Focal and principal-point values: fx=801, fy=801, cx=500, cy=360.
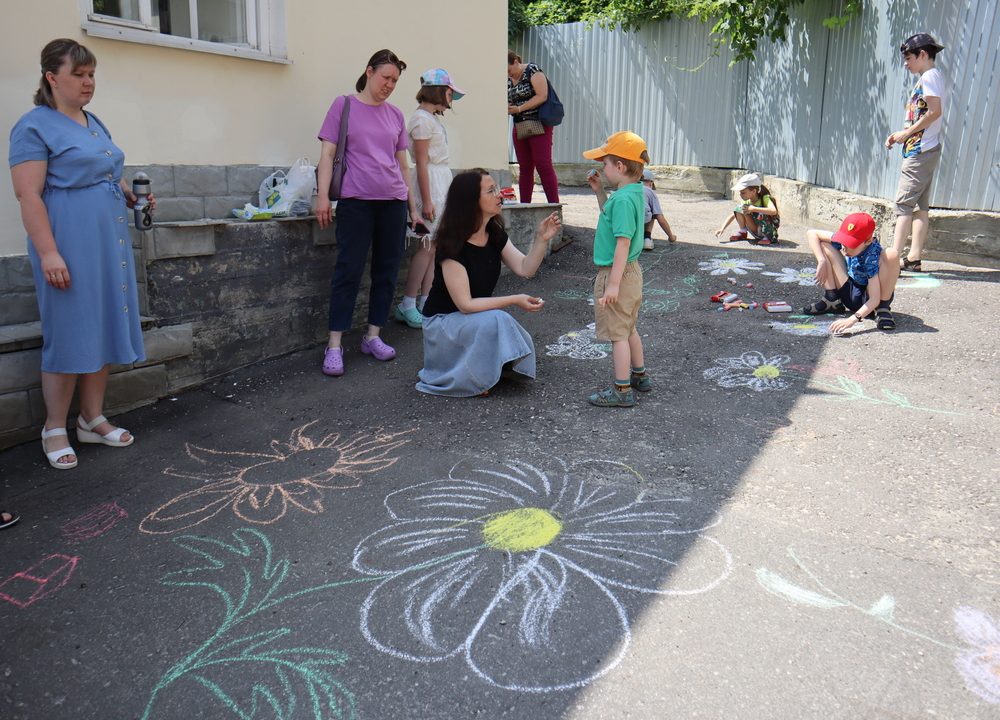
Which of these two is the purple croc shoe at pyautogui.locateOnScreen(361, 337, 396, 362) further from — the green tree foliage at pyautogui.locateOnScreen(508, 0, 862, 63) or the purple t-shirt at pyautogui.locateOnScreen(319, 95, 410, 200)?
the green tree foliage at pyautogui.locateOnScreen(508, 0, 862, 63)

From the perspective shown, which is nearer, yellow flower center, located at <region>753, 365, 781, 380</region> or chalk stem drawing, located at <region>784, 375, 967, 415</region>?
chalk stem drawing, located at <region>784, 375, 967, 415</region>

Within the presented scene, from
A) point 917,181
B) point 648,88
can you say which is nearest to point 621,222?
point 917,181

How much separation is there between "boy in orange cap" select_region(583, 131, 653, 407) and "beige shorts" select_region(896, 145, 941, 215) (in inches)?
134

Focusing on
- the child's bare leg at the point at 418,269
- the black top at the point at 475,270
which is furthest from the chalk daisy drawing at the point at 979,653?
the child's bare leg at the point at 418,269

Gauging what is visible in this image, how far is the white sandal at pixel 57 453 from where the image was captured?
374cm

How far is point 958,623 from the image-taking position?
8.17 feet

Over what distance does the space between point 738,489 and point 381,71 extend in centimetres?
319

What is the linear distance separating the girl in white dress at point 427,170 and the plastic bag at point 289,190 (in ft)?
2.41

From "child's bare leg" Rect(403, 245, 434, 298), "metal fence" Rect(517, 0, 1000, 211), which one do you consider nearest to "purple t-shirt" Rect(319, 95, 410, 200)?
"child's bare leg" Rect(403, 245, 434, 298)

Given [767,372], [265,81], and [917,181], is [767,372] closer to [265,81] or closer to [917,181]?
[917,181]

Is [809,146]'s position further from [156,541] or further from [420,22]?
[156,541]

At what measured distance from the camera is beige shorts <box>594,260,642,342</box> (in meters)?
4.27

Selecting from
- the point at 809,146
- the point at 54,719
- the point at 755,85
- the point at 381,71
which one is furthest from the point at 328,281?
the point at 755,85

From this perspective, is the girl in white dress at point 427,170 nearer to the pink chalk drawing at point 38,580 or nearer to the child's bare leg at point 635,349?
the child's bare leg at point 635,349
